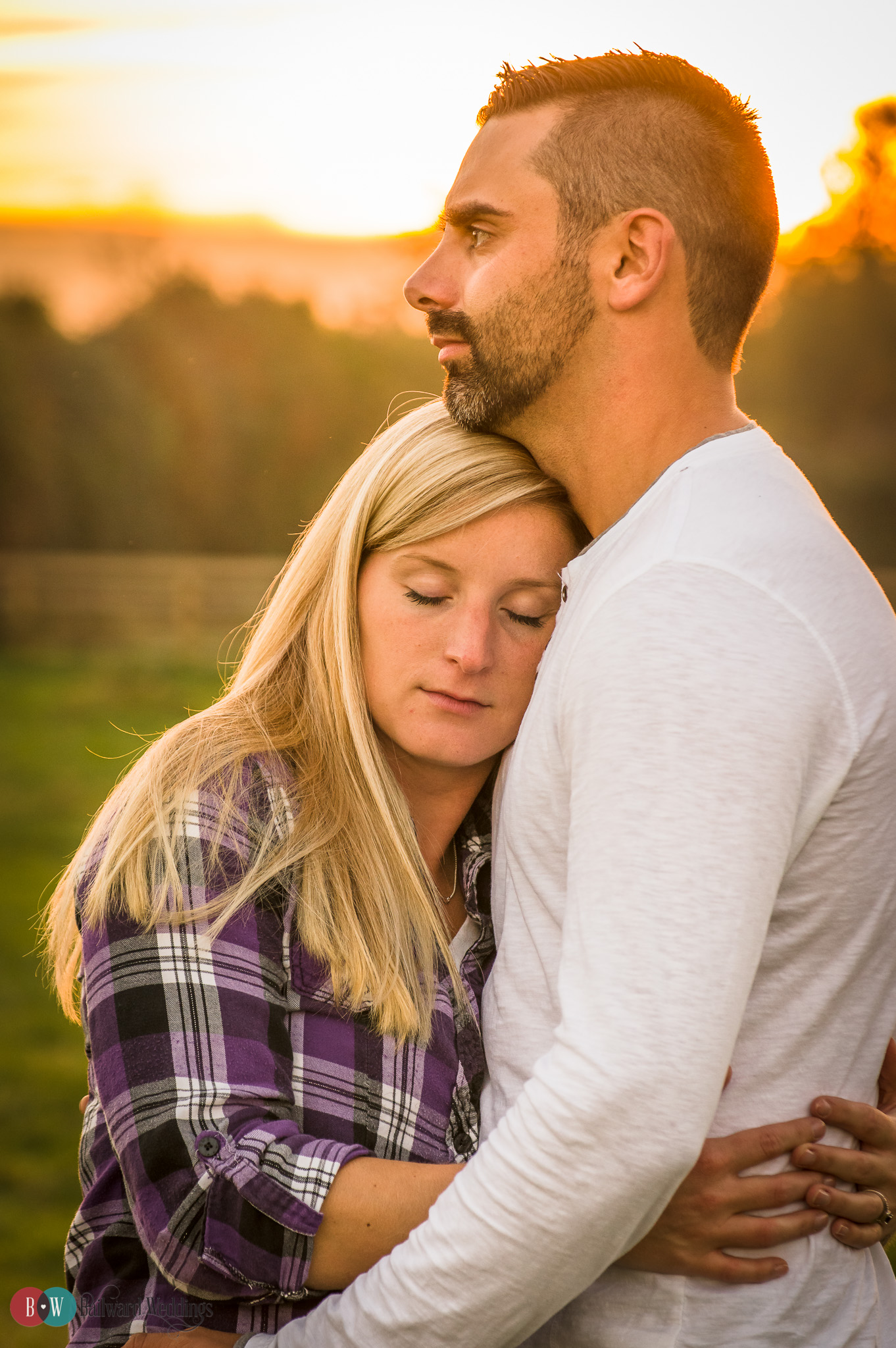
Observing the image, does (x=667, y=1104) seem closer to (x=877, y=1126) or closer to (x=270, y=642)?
(x=877, y=1126)

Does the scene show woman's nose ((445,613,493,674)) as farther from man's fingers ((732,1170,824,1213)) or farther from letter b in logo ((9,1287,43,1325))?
letter b in logo ((9,1287,43,1325))

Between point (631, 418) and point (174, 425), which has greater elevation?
point (174, 425)

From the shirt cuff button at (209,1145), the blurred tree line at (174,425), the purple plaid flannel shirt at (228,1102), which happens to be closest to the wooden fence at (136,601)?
the blurred tree line at (174,425)

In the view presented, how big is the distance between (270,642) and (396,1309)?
1.26 m

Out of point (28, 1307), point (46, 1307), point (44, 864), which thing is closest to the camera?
point (46, 1307)

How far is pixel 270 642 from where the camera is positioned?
2230mm

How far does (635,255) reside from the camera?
1.77 m

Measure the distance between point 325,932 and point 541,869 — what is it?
16.1 inches

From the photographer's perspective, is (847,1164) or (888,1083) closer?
(847,1164)

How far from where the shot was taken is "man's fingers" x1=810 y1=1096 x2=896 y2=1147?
5.04 feet

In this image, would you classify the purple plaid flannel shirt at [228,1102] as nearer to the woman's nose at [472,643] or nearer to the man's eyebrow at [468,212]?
the woman's nose at [472,643]

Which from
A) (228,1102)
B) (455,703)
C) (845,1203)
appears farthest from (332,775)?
(845,1203)

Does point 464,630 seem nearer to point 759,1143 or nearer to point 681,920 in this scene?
point 681,920

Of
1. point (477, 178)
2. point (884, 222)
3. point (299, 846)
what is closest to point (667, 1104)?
point (299, 846)
